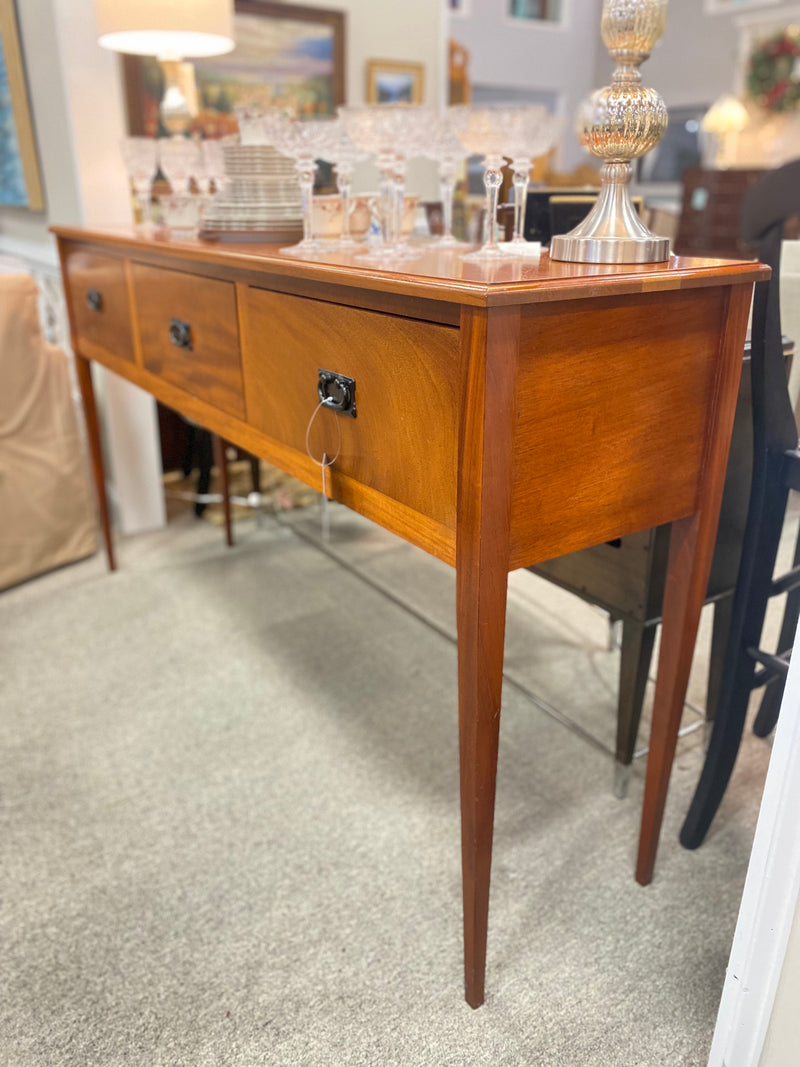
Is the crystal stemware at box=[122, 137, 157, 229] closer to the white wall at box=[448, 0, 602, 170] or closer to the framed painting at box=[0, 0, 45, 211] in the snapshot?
the framed painting at box=[0, 0, 45, 211]

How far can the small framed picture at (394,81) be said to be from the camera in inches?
123

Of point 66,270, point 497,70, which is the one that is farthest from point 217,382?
point 497,70

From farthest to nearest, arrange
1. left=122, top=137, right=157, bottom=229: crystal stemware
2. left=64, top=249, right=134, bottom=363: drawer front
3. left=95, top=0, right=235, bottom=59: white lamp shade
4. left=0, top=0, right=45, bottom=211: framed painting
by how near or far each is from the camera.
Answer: left=0, top=0, right=45, bottom=211: framed painting → left=95, top=0, right=235, bottom=59: white lamp shade → left=122, top=137, right=157, bottom=229: crystal stemware → left=64, top=249, right=134, bottom=363: drawer front

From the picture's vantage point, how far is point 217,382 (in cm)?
146

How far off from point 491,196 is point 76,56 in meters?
1.92

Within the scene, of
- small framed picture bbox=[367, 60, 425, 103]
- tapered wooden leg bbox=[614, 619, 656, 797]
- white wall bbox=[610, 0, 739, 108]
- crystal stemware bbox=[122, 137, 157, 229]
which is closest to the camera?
tapered wooden leg bbox=[614, 619, 656, 797]

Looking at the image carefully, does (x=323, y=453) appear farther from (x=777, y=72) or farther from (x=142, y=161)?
(x=777, y=72)

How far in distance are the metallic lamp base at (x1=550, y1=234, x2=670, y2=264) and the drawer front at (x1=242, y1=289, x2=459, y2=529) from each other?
0.95 ft

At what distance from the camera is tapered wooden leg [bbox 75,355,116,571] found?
233 centimetres

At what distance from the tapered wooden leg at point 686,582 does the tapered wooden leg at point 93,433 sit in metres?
1.77

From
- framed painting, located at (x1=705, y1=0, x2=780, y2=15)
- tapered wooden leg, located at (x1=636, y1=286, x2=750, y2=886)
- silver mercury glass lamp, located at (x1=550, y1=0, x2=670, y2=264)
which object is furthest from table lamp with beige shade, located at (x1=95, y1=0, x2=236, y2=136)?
framed painting, located at (x1=705, y1=0, x2=780, y2=15)

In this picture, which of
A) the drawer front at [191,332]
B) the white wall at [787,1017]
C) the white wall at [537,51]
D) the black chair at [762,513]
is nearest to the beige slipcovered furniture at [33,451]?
the drawer front at [191,332]

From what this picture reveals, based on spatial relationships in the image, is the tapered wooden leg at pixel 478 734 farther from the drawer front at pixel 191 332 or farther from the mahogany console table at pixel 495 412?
the drawer front at pixel 191 332

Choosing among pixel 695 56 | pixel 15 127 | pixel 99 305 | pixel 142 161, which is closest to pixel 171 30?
pixel 142 161
